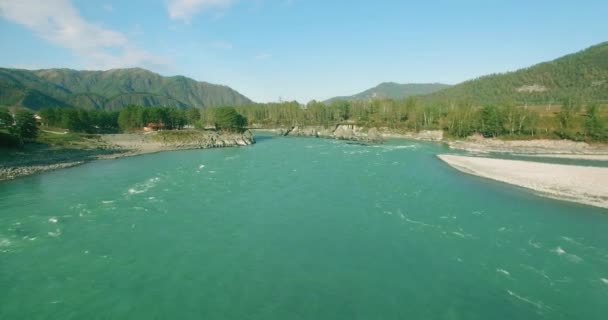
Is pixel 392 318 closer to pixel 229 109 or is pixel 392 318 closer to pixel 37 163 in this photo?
pixel 37 163

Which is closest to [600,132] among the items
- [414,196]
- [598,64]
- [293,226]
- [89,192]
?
[414,196]

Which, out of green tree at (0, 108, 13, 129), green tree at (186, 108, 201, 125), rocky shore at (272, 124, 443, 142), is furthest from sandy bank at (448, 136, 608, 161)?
green tree at (186, 108, 201, 125)

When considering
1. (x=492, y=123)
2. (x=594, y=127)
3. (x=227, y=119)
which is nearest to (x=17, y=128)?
(x=227, y=119)

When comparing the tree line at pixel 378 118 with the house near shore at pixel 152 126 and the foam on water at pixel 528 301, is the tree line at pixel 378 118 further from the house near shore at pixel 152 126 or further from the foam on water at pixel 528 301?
the foam on water at pixel 528 301

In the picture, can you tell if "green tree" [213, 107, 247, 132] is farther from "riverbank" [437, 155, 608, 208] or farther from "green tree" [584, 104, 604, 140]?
"green tree" [584, 104, 604, 140]

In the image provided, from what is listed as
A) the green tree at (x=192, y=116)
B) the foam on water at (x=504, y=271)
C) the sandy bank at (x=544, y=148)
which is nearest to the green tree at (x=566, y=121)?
the sandy bank at (x=544, y=148)

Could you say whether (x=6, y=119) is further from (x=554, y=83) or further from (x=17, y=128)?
(x=554, y=83)
